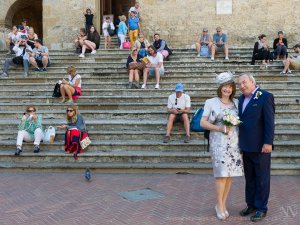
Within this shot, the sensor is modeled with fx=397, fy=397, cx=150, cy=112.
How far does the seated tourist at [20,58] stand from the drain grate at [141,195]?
7910 millimetres

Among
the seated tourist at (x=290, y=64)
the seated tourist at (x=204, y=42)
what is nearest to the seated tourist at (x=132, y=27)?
the seated tourist at (x=204, y=42)

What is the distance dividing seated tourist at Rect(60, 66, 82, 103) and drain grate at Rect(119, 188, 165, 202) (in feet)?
16.6

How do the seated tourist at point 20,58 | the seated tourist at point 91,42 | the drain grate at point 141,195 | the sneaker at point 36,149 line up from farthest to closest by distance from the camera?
the seated tourist at point 91,42 → the seated tourist at point 20,58 → the sneaker at point 36,149 → the drain grate at point 141,195

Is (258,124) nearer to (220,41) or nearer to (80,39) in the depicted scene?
(220,41)

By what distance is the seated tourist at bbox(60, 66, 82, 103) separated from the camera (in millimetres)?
10742

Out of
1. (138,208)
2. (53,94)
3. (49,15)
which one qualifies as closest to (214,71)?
(53,94)

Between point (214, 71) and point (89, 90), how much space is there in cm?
400

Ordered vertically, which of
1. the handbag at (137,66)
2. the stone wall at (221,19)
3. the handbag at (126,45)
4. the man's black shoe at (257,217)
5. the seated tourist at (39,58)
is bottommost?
the man's black shoe at (257,217)

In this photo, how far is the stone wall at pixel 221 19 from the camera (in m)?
17.1

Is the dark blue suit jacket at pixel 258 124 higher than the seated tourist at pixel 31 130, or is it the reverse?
the dark blue suit jacket at pixel 258 124

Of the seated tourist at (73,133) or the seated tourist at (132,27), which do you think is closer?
the seated tourist at (73,133)

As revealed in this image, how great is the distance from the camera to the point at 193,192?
20.9ft

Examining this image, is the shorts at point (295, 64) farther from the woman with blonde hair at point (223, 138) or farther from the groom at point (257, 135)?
the woman with blonde hair at point (223, 138)

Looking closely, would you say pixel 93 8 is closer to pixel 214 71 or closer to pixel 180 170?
pixel 214 71
